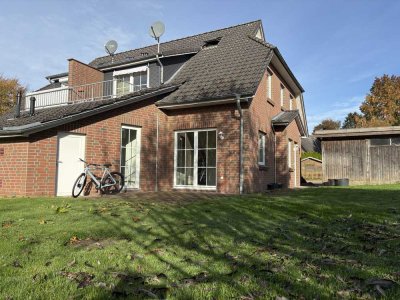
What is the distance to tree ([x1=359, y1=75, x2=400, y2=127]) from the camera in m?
49.3

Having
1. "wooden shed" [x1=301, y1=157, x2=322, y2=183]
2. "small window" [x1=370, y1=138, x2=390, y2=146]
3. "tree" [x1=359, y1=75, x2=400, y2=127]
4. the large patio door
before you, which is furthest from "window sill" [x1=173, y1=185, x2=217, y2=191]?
"tree" [x1=359, y1=75, x2=400, y2=127]

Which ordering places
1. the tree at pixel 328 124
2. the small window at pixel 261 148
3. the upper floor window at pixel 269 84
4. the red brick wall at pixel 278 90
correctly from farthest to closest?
the tree at pixel 328 124, the red brick wall at pixel 278 90, the upper floor window at pixel 269 84, the small window at pixel 261 148

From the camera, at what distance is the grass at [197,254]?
288cm

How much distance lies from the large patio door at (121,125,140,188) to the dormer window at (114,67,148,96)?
4.10m

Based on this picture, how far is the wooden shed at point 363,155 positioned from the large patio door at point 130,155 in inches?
472

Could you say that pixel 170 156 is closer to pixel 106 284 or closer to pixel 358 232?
pixel 358 232

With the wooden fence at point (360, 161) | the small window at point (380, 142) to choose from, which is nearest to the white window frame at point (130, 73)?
the wooden fence at point (360, 161)

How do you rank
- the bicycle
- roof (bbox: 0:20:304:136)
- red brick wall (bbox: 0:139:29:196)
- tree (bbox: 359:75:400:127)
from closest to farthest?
red brick wall (bbox: 0:139:29:196) < the bicycle < roof (bbox: 0:20:304:136) < tree (bbox: 359:75:400:127)

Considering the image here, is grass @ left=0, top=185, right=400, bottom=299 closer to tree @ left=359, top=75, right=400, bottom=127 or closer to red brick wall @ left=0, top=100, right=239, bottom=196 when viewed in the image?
red brick wall @ left=0, top=100, right=239, bottom=196

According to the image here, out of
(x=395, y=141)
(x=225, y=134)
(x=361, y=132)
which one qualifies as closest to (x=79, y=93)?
(x=225, y=134)

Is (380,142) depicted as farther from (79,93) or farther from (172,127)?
(79,93)

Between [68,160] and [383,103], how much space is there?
50702 millimetres

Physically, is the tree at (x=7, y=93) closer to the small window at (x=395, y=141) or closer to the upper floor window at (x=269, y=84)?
the upper floor window at (x=269, y=84)

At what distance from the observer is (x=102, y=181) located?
1122 cm
